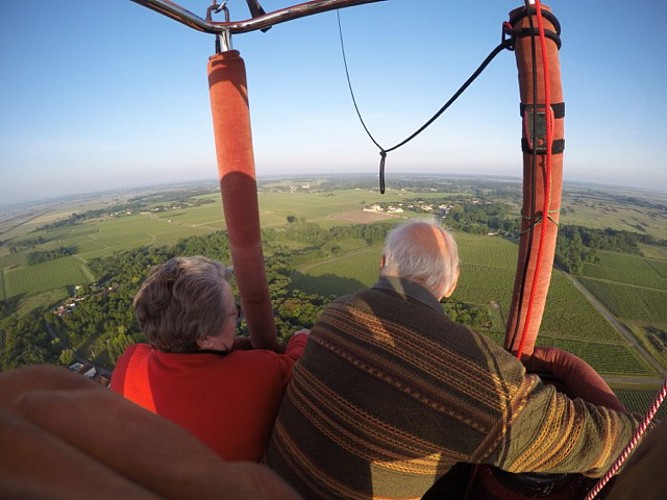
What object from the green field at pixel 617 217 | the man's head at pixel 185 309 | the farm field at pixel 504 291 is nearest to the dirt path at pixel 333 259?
the farm field at pixel 504 291

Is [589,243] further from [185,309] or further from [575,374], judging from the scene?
[185,309]

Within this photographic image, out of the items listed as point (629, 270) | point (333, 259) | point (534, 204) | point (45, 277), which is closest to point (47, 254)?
point (45, 277)

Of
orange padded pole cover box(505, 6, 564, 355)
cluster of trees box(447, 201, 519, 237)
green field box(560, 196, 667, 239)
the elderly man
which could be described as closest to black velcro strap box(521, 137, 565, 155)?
orange padded pole cover box(505, 6, 564, 355)

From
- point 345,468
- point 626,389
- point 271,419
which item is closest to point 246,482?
point 345,468

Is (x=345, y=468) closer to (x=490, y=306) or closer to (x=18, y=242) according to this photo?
(x=490, y=306)

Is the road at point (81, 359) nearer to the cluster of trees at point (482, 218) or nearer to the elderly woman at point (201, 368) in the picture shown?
the elderly woman at point (201, 368)

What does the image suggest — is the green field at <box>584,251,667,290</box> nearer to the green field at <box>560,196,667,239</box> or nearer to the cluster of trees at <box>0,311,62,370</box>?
the green field at <box>560,196,667,239</box>

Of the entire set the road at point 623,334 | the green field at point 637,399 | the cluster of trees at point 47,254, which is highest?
the cluster of trees at point 47,254
